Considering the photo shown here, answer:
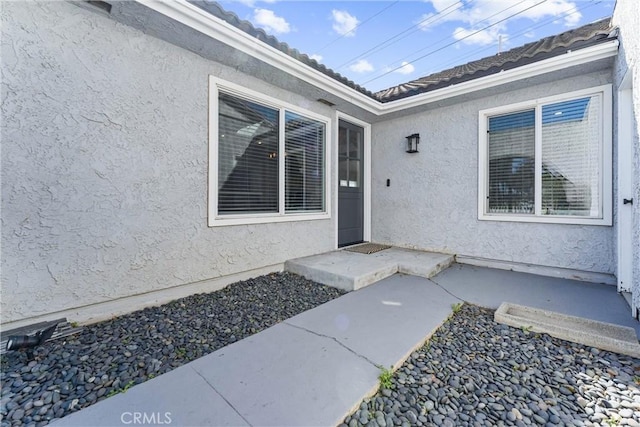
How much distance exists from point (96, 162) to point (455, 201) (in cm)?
729

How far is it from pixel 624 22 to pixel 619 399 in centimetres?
544

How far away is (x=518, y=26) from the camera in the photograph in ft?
38.1

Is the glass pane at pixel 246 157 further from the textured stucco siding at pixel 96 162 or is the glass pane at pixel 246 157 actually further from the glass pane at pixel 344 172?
the glass pane at pixel 344 172

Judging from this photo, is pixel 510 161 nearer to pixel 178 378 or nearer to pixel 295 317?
pixel 295 317

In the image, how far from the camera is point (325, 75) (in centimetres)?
577

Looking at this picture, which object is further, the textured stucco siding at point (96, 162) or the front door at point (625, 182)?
the front door at point (625, 182)

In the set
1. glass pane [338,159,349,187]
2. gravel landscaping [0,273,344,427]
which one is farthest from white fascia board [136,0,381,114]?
gravel landscaping [0,273,344,427]

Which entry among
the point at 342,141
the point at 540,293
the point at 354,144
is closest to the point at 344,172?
the point at 342,141

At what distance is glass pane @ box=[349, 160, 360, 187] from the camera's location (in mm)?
8273

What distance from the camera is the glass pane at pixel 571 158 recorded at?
5316 mm

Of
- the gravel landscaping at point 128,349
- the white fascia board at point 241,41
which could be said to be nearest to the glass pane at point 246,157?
the white fascia board at point 241,41

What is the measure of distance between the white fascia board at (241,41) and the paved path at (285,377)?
4.41 m

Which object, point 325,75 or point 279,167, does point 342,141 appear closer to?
point 325,75

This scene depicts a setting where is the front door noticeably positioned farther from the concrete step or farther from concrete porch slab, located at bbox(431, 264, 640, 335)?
the concrete step
